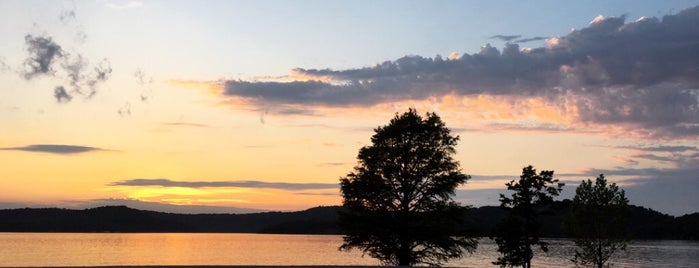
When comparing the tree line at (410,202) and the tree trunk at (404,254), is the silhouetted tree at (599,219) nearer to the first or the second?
the tree line at (410,202)

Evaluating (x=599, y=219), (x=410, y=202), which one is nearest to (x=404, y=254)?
(x=410, y=202)

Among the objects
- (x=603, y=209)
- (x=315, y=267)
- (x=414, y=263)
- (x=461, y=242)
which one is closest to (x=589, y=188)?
(x=603, y=209)

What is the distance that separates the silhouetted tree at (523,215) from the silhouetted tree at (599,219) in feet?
32.7

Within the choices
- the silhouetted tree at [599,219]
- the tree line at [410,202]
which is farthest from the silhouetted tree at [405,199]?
the silhouetted tree at [599,219]

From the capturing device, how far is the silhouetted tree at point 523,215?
209 ft

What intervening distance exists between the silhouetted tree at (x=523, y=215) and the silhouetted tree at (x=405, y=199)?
52.4 feet

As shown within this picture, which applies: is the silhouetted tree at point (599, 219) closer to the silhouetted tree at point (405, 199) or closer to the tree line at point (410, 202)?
the tree line at point (410, 202)

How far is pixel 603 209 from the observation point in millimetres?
52250

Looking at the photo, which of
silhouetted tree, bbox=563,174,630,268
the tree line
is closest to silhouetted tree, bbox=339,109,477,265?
the tree line

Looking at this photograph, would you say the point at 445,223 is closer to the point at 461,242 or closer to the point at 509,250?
the point at 461,242

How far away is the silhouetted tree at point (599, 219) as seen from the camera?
5219cm

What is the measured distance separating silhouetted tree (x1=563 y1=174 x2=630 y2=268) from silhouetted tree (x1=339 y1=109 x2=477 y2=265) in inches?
342

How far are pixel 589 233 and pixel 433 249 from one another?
1194 cm

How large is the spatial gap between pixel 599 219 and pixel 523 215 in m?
12.9
